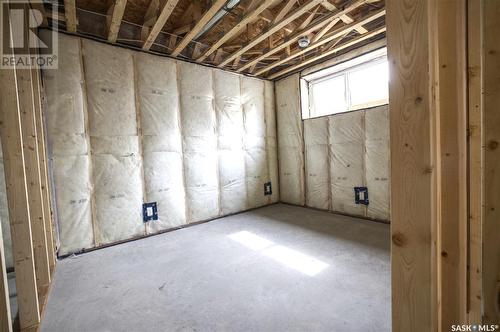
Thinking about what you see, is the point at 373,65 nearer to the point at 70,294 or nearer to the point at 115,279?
the point at 115,279

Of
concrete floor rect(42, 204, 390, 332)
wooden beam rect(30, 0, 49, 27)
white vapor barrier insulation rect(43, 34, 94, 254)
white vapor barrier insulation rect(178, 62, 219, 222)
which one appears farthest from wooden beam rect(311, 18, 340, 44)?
wooden beam rect(30, 0, 49, 27)

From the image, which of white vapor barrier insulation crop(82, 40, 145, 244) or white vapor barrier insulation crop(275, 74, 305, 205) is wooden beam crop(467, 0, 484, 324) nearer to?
white vapor barrier insulation crop(82, 40, 145, 244)

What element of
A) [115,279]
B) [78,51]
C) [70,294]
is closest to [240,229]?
[115,279]

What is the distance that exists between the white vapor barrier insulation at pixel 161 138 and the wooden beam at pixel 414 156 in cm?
325

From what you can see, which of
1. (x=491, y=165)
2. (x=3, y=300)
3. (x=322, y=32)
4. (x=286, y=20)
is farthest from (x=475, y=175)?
(x=322, y=32)

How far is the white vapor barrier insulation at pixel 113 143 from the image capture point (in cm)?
293

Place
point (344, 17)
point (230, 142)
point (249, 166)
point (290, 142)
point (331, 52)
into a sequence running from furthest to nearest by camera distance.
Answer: point (290, 142) < point (249, 166) < point (230, 142) < point (331, 52) < point (344, 17)

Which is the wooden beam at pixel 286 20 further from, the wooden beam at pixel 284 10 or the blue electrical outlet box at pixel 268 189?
the blue electrical outlet box at pixel 268 189

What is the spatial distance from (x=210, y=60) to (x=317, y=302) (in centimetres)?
383

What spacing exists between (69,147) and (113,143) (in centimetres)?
47

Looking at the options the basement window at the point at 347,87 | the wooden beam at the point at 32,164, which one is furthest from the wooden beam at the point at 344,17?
the wooden beam at the point at 32,164

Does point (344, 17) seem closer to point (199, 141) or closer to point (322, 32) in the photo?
point (322, 32)

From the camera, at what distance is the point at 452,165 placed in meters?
0.86

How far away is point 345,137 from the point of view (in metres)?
3.80
